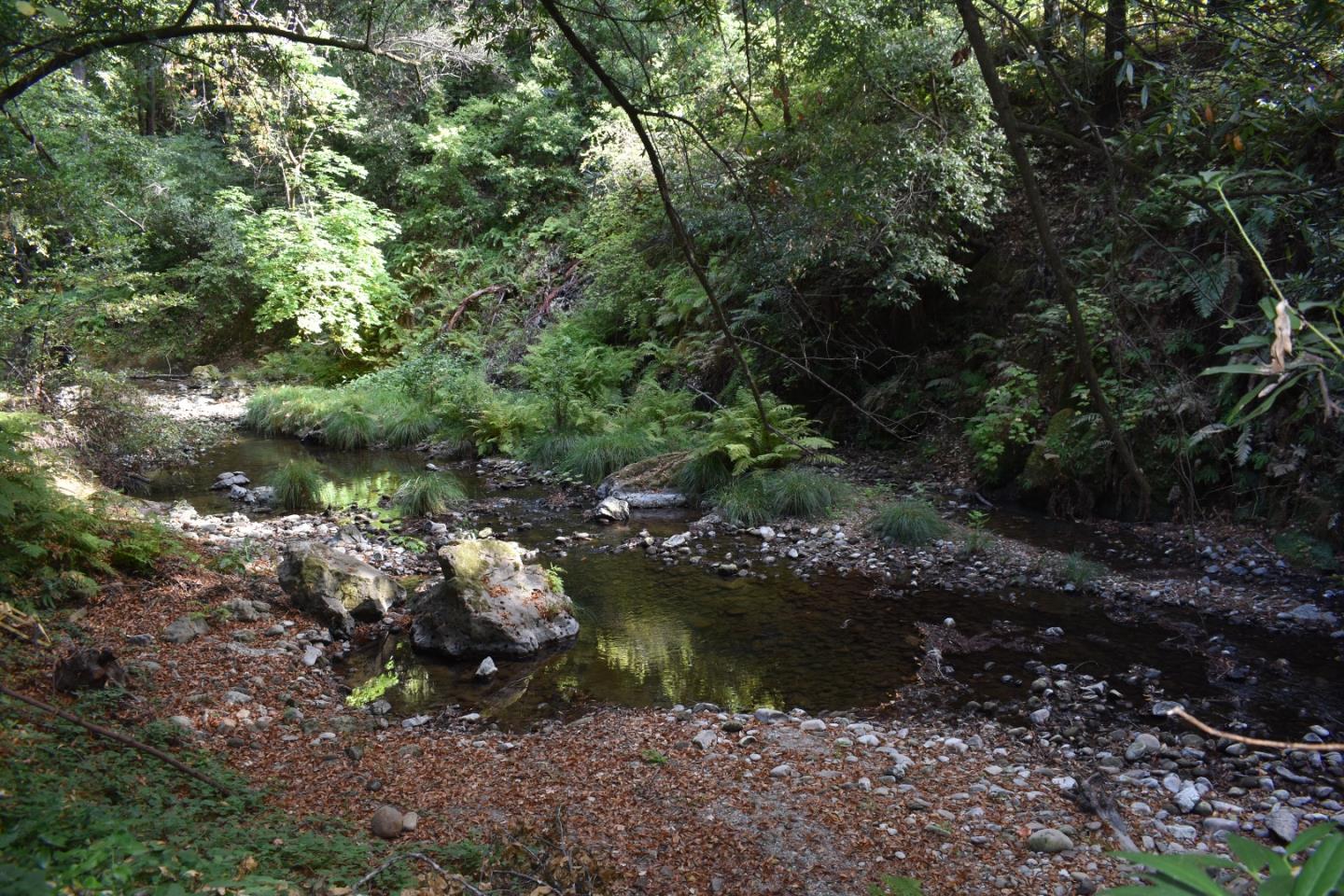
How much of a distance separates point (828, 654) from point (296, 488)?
6.97m

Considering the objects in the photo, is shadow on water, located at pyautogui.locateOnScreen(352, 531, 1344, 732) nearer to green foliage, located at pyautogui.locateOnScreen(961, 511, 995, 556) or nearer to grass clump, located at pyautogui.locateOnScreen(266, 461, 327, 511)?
green foliage, located at pyautogui.locateOnScreen(961, 511, 995, 556)

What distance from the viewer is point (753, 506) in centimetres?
870

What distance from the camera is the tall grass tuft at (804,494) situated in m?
8.59

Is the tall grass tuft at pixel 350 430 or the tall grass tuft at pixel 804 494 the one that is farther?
the tall grass tuft at pixel 350 430

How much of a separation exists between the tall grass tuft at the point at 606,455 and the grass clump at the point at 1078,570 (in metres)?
5.61

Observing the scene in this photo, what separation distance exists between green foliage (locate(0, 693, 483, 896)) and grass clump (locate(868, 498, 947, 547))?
18.3 feet

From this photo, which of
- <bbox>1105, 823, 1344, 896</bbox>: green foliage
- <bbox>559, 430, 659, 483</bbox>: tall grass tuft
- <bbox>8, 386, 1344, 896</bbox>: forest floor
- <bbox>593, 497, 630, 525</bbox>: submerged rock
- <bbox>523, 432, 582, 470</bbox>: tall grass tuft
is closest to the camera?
<bbox>1105, 823, 1344, 896</bbox>: green foliage

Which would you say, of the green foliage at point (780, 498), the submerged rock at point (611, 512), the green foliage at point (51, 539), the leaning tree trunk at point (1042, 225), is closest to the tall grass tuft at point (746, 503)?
the green foliage at point (780, 498)

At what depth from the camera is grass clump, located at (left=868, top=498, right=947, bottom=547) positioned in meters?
7.61

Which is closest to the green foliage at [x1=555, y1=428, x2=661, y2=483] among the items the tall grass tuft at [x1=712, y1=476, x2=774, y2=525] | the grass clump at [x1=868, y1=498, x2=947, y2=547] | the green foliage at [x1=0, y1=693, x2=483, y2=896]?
the tall grass tuft at [x1=712, y1=476, x2=774, y2=525]

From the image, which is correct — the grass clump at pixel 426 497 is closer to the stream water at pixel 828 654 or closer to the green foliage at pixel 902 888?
the stream water at pixel 828 654

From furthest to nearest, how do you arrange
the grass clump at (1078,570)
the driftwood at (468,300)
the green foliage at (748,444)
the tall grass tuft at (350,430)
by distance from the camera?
the driftwood at (468,300), the tall grass tuft at (350,430), the green foliage at (748,444), the grass clump at (1078,570)

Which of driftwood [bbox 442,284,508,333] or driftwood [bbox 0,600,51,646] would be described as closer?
driftwood [bbox 0,600,51,646]

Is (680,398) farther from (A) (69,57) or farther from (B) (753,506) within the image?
(A) (69,57)
